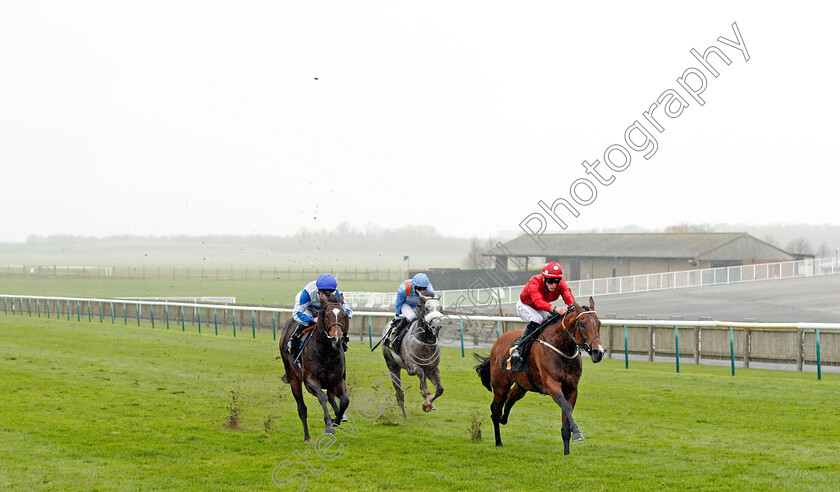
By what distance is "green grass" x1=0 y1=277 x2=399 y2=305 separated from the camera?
2124 inches

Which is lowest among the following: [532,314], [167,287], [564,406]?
[167,287]

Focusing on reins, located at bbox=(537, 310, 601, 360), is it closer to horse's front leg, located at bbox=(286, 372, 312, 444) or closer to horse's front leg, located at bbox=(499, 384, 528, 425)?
horse's front leg, located at bbox=(499, 384, 528, 425)

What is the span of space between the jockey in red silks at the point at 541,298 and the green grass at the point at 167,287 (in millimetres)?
41873

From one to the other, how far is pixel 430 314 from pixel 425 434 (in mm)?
1429

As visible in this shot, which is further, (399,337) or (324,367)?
(399,337)

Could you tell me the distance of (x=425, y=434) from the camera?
352 inches

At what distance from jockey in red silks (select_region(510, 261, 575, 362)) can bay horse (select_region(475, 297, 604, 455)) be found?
0.39 feet

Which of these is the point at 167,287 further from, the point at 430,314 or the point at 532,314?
the point at 532,314

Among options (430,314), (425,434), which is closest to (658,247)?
(430,314)

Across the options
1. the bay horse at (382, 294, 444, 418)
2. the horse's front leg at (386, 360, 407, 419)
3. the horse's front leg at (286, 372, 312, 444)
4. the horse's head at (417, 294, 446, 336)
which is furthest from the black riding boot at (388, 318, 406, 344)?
the horse's front leg at (286, 372, 312, 444)

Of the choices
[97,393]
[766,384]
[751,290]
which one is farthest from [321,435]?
[751,290]

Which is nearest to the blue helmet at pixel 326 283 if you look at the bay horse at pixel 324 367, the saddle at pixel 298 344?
the bay horse at pixel 324 367

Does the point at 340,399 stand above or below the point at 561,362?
below

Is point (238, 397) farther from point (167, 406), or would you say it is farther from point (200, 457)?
point (200, 457)
